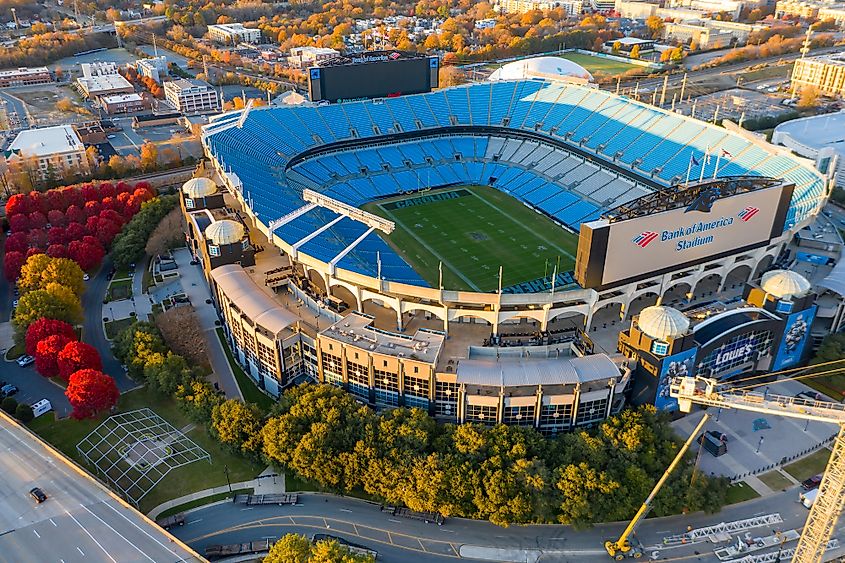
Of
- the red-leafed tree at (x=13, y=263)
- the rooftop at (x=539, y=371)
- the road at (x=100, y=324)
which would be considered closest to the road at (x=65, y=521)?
the road at (x=100, y=324)

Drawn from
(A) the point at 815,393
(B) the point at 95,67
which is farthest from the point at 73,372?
(B) the point at 95,67

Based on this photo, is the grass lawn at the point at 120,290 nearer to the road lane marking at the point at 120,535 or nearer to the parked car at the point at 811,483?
the road lane marking at the point at 120,535

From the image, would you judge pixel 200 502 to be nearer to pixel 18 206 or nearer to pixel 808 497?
pixel 808 497

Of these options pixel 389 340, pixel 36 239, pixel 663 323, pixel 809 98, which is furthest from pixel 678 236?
pixel 809 98

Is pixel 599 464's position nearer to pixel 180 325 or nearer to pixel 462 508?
pixel 462 508

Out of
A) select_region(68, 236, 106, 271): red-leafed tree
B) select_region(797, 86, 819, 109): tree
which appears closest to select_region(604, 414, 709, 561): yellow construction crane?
select_region(68, 236, 106, 271): red-leafed tree
